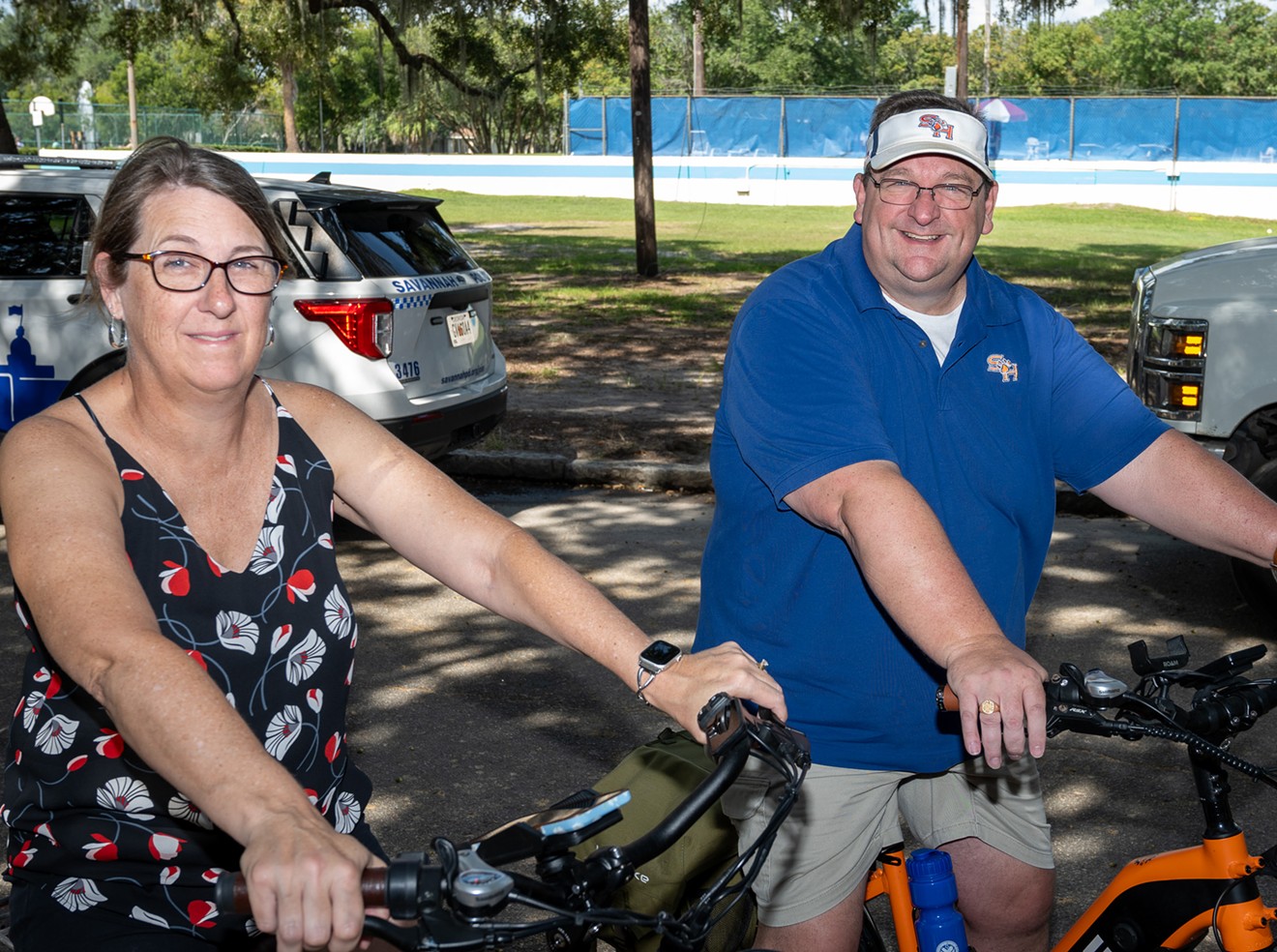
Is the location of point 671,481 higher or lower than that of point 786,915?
lower

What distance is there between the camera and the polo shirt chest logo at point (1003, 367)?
105 inches

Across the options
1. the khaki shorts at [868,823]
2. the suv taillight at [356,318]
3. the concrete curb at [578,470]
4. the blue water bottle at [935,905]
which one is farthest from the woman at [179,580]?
the concrete curb at [578,470]

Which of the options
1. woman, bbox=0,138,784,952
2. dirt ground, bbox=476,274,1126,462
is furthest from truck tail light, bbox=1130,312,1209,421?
woman, bbox=0,138,784,952

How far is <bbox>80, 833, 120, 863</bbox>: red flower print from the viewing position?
82.9 inches

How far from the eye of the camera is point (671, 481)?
9289mm

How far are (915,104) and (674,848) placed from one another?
Result: 144 centimetres

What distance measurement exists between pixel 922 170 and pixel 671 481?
6651 millimetres

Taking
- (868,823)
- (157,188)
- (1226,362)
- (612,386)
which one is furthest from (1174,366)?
(612,386)

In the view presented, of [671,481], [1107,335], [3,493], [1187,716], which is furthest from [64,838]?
[1107,335]

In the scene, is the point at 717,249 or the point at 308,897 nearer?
the point at 308,897

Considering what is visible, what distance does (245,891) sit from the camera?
4.88 feet

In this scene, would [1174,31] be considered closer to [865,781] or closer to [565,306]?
[565,306]

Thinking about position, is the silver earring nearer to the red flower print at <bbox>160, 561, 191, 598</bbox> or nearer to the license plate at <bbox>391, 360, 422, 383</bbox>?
the red flower print at <bbox>160, 561, 191, 598</bbox>

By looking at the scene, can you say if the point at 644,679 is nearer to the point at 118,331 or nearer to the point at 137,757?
the point at 137,757
